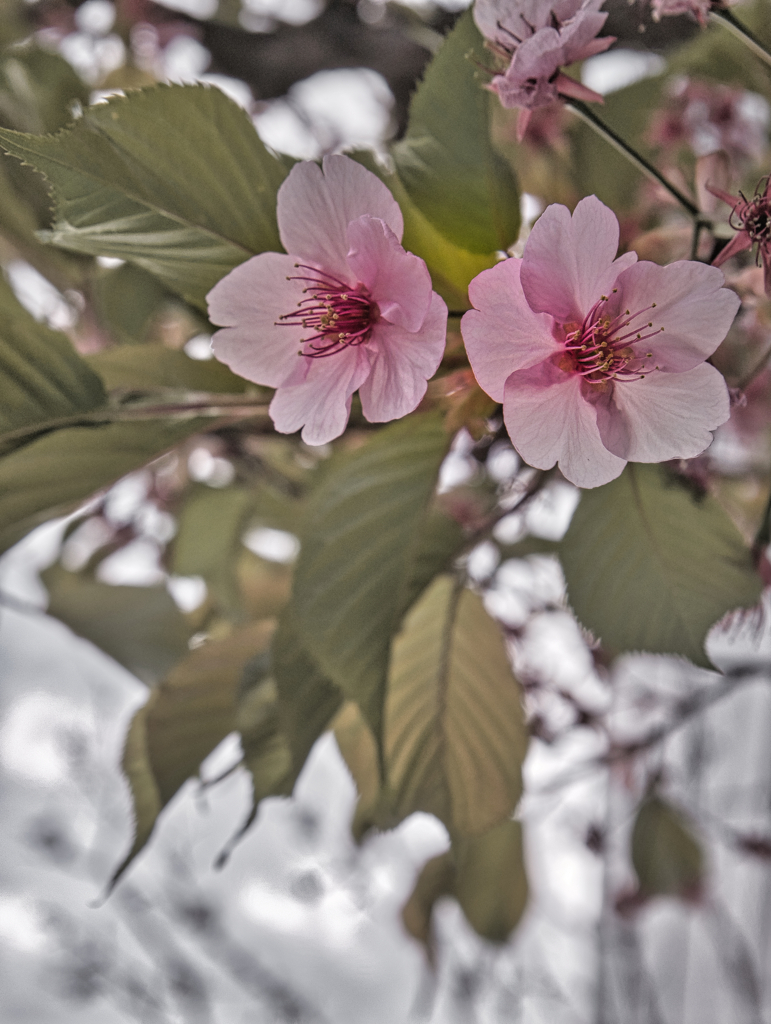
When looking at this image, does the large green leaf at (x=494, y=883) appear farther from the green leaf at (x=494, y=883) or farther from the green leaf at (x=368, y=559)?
the green leaf at (x=368, y=559)

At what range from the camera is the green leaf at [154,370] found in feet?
0.96

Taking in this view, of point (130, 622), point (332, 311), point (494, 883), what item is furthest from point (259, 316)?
point (494, 883)

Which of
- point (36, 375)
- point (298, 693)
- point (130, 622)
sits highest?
point (36, 375)

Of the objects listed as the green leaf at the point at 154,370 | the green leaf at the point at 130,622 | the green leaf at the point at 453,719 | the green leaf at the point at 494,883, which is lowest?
the green leaf at the point at 494,883

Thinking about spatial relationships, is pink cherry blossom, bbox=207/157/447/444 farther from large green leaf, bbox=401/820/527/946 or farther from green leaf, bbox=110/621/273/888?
Answer: large green leaf, bbox=401/820/527/946

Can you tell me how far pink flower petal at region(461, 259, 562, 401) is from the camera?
6.5 inches

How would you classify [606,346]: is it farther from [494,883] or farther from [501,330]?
[494,883]

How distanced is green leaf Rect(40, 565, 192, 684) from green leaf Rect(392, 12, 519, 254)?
0.32 meters

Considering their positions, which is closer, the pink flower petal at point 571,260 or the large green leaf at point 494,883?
the pink flower petal at point 571,260

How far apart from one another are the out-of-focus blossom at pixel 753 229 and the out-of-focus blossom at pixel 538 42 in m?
0.05

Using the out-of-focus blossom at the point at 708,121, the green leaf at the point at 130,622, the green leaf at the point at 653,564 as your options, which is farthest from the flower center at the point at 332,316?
the out-of-focus blossom at the point at 708,121

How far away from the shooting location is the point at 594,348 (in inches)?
7.1

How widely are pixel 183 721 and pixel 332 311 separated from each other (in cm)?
22

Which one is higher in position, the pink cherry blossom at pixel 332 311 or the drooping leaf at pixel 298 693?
the pink cherry blossom at pixel 332 311
